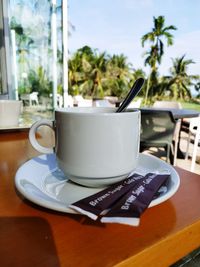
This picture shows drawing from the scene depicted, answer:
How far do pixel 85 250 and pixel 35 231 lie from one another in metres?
0.05

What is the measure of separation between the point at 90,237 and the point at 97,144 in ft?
0.31

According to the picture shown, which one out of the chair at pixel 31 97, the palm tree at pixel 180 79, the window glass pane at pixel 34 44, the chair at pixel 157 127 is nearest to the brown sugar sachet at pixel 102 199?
the chair at pixel 157 127

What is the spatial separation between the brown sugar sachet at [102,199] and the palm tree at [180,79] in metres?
9.05

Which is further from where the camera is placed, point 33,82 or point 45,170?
point 33,82

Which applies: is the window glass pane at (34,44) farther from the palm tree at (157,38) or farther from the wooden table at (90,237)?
the palm tree at (157,38)

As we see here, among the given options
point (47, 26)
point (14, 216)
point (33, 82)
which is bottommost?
point (14, 216)

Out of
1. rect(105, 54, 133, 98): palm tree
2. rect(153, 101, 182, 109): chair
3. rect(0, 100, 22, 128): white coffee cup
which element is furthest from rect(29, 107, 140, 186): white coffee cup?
rect(105, 54, 133, 98): palm tree

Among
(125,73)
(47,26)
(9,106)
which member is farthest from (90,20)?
(9,106)

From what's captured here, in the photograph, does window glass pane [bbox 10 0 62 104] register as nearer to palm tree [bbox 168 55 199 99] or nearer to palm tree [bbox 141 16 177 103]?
palm tree [bbox 141 16 177 103]

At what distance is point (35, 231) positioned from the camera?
7.3 inches

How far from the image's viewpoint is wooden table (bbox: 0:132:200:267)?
155mm

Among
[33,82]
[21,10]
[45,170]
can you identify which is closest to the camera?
[45,170]

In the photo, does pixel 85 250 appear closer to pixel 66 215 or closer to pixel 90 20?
pixel 66 215

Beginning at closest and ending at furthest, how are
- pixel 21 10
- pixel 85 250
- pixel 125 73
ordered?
pixel 85 250 < pixel 21 10 < pixel 125 73
